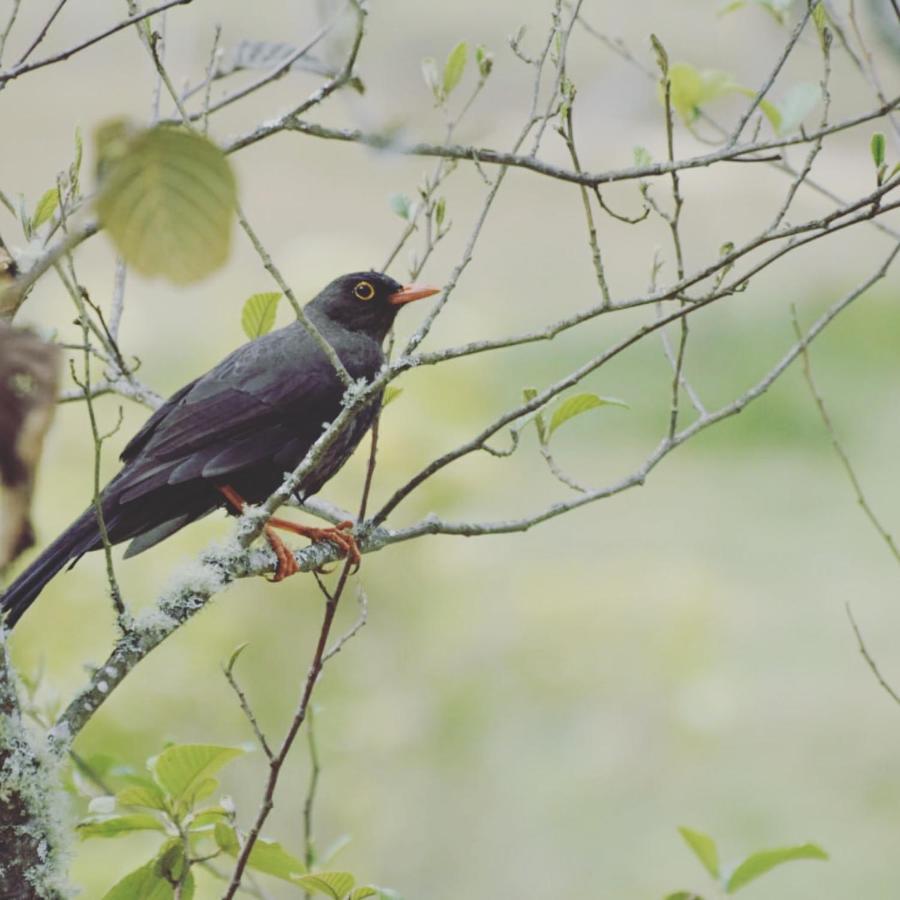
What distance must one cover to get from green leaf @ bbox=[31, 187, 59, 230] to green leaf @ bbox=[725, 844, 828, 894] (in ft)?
4.94

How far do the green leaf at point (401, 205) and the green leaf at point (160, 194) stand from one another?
71.2 inches

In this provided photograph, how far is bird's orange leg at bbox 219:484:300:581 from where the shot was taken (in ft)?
9.12

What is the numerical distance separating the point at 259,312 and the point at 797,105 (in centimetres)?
113

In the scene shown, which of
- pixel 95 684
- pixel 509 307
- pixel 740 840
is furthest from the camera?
pixel 509 307

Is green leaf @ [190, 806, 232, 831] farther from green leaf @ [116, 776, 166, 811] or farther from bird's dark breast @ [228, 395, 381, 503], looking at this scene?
bird's dark breast @ [228, 395, 381, 503]

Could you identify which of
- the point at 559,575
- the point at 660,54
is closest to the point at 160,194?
the point at 660,54

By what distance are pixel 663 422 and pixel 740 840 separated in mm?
6420

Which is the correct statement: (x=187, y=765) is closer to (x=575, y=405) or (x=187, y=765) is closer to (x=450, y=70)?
(x=575, y=405)

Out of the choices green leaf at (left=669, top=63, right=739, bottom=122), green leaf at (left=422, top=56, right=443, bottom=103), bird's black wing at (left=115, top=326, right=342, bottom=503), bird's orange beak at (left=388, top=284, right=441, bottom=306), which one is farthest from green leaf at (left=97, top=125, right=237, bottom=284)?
bird's orange beak at (left=388, top=284, right=441, bottom=306)

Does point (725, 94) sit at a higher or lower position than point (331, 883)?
higher

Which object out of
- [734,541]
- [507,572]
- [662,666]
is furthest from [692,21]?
[662,666]

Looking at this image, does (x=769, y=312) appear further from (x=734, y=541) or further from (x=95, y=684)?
(x=95, y=684)

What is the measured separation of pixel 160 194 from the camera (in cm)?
87

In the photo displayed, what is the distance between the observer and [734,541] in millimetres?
14133
